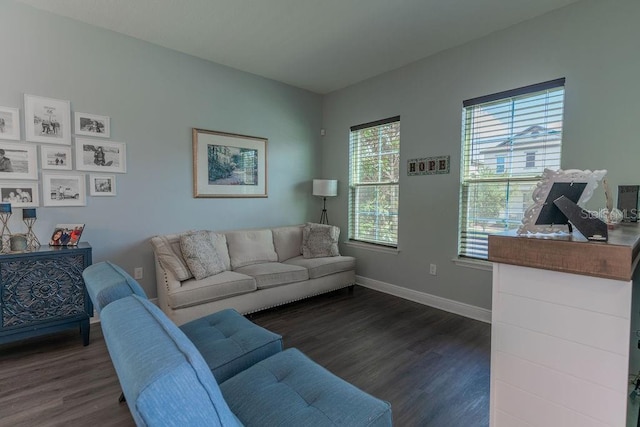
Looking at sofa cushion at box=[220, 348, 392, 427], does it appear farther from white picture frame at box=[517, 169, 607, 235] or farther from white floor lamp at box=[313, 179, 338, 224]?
white floor lamp at box=[313, 179, 338, 224]

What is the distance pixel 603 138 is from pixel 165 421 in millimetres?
3289

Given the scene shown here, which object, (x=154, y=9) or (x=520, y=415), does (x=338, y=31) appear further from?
(x=520, y=415)

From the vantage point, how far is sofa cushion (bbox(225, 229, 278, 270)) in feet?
11.8

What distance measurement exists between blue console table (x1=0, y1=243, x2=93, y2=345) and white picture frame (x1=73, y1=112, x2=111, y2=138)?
1.11 metres

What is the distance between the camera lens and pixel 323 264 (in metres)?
3.71

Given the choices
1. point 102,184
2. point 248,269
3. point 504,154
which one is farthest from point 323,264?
point 102,184

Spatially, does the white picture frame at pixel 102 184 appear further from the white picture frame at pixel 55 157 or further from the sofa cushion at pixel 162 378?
the sofa cushion at pixel 162 378

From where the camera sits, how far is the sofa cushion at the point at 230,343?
5.06 ft

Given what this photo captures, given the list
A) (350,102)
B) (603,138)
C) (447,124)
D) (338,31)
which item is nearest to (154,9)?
(338,31)

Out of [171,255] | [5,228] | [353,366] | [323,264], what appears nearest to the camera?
[353,366]

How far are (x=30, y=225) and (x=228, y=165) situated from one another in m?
1.96

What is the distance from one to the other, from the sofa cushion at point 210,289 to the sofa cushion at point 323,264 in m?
0.75

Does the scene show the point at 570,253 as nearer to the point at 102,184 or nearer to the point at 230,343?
the point at 230,343

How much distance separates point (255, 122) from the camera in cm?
409
